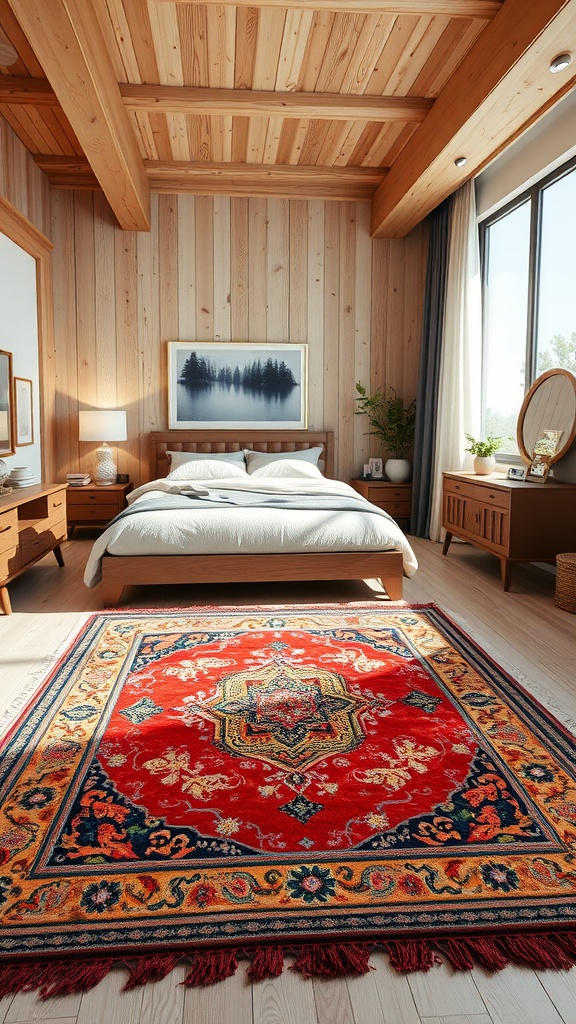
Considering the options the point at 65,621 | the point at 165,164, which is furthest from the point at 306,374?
the point at 65,621

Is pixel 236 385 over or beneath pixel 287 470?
over

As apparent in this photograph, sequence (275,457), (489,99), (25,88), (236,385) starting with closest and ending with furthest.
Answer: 1. (489,99)
2. (25,88)
3. (275,457)
4. (236,385)

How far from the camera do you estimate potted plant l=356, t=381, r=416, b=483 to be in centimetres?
632

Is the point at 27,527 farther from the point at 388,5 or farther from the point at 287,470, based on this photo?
the point at 388,5

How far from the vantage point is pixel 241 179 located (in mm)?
5938

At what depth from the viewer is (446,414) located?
570cm

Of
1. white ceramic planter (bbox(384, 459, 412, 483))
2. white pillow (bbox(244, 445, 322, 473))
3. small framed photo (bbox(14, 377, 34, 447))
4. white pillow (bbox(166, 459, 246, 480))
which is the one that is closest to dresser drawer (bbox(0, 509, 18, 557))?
small framed photo (bbox(14, 377, 34, 447))

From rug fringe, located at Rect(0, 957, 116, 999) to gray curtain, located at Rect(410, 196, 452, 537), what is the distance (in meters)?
4.97

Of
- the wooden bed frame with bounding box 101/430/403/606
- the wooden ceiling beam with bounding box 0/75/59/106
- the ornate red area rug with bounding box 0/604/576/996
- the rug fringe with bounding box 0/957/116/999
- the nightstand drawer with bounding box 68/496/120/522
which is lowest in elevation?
the rug fringe with bounding box 0/957/116/999

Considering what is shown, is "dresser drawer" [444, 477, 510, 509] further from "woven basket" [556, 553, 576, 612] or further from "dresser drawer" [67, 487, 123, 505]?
"dresser drawer" [67, 487, 123, 505]

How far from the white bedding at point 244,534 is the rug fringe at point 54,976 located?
249cm

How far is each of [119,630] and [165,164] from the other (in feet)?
12.9

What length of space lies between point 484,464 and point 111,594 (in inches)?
106

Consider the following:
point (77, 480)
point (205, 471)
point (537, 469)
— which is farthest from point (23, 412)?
point (537, 469)
